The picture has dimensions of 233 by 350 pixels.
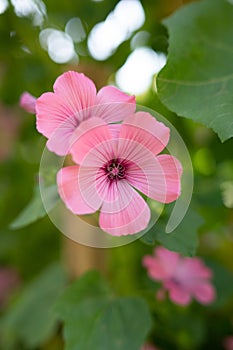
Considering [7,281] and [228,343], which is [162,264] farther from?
[7,281]

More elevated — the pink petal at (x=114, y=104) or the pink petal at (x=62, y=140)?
the pink petal at (x=114, y=104)

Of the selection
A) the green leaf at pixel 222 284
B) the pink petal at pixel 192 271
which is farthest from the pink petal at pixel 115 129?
the green leaf at pixel 222 284

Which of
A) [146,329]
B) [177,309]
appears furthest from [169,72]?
[177,309]

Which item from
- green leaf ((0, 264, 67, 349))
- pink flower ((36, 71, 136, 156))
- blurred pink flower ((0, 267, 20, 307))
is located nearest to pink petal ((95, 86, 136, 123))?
pink flower ((36, 71, 136, 156))

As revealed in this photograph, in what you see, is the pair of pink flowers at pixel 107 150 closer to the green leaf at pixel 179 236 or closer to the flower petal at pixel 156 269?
the green leaf at pixel 179 236

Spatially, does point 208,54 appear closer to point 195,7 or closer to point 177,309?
point 195,7

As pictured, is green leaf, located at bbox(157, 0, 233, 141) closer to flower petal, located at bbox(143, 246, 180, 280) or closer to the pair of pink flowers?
the pair of pink flowers
